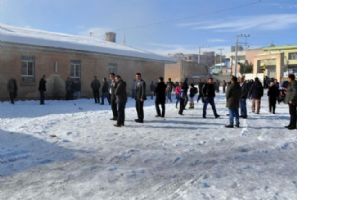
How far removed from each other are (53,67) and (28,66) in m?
1.67

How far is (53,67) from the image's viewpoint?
2552 centimetres

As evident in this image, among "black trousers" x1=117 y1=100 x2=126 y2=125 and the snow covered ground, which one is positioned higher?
"black trousers" x1=117 y1=100 x2=126 y2=125

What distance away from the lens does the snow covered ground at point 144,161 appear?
573 cm

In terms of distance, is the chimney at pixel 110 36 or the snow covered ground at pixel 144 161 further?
the chimney at pixel 110 36

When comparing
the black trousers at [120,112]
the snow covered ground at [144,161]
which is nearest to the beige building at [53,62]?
the snow covered ground at [144,161]

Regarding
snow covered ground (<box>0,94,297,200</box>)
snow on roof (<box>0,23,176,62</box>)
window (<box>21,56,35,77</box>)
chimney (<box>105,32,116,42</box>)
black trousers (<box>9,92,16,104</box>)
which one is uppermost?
chimney (<box>105,32,116,42</box>)

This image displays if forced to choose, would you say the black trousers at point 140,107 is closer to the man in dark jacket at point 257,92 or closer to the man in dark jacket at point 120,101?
the man in dark jacket at point 120,101

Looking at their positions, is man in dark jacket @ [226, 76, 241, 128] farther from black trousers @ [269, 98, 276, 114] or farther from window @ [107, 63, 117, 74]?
window @ [107, 63, 117, 74]

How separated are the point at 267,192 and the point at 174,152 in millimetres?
3382

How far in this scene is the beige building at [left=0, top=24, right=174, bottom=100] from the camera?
A: 75.2 feet

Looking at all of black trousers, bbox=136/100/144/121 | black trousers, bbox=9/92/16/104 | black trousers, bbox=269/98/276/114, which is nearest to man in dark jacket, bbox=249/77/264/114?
black trousers, bbox=269/98/276/114

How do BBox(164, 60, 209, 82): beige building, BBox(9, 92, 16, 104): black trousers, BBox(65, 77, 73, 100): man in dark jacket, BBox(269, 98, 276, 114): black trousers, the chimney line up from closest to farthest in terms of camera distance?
1. BBox(269, 98, 276, 114): black trousers
2. BBox(9, 92, 16, 104): black trousers
3. BBox(65, 77, 73, 100): man in dark jacket
4. the chimney
5. BBox(164, 60, 209, 82): beige building
